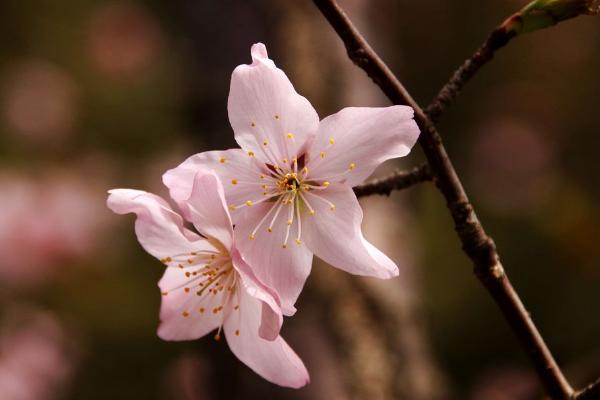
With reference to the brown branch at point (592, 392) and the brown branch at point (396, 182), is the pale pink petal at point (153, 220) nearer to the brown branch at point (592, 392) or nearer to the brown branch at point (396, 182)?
the brown branch at point (396, 182)

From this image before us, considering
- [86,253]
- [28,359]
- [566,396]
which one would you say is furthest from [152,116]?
[566,396]

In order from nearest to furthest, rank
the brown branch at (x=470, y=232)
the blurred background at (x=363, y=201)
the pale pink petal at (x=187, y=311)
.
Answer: the brown branch at (x=470, y=232), the pale pink petal at (x=187, y=311), the blurred background at (x=363, y=201)

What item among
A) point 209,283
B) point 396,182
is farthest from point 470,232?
point 209,283

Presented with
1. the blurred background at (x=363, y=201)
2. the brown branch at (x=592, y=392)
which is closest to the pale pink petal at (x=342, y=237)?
A: the brown branch at (x=592, y=392)

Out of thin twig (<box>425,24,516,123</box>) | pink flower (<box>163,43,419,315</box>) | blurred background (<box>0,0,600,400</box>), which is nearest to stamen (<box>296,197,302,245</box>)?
pink flower (<box>163,43,419,315</box>)

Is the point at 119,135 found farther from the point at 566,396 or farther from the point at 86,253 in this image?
the point at 566,396

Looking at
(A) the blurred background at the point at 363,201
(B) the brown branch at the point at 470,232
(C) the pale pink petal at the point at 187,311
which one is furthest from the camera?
(A) the blurred background at the point at 363,201

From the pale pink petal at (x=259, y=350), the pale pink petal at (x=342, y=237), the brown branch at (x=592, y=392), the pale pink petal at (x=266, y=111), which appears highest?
the pale pink petal at (x=266, y=111)

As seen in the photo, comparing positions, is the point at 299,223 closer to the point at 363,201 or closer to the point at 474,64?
the point at 474,64
